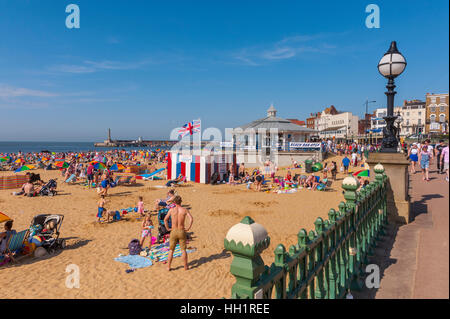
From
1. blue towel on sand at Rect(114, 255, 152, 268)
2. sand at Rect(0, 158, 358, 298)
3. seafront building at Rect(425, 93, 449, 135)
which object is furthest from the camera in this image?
blue towel on sand at Rect(114, 255, 152, 268)

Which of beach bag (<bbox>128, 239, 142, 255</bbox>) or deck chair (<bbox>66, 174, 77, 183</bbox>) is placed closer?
beach bag (<bbox>128, 239, 142, 255</bbox>)

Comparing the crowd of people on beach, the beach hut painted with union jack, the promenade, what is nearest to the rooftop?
the crowd of people on beach

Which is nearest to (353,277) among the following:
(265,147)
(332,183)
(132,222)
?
(132,222)

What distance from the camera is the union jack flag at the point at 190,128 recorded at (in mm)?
19562

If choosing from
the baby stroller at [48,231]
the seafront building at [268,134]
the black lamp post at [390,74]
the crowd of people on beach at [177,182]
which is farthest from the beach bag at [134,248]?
the seafront building at [268,134]

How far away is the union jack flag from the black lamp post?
48.5 ft

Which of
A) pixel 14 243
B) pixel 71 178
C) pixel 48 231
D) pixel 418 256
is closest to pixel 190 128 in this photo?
pixel 71 178

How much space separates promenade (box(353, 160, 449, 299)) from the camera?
1007 millimetres

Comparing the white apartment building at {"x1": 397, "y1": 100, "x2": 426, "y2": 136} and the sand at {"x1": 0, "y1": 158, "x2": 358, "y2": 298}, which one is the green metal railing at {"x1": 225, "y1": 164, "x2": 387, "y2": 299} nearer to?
the sand at {"x1": 0, "y1": 158, "x2": 358, "y2": 298}

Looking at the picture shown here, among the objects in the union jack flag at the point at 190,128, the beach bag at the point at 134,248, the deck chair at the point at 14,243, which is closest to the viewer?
the deck chair at the point at 14,243

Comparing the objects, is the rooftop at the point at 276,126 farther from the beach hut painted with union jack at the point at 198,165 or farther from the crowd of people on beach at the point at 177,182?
the beach hut painted with union jack at the point at 198,165

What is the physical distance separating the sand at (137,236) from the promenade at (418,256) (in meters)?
3.47
